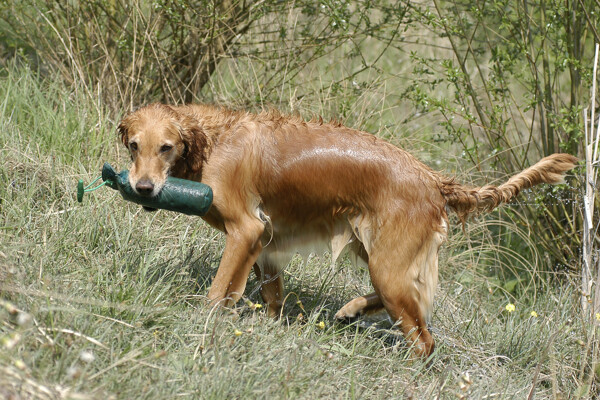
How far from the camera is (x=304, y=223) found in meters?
4.81

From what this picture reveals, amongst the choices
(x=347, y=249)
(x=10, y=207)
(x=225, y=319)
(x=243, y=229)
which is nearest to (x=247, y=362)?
(x=225, y=319)

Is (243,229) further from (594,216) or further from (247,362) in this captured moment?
(594,216)

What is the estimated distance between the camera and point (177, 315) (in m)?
4.04

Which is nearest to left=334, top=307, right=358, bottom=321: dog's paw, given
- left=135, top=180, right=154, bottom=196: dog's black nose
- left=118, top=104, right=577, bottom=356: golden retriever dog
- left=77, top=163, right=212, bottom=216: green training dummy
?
left=118, top=104, right=577, bottom=356: golden retriever dog

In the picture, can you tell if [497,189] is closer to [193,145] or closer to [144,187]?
[193,145]

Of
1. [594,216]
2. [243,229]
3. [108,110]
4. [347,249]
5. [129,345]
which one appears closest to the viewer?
[129,345]

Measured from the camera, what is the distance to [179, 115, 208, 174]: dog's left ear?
450cm

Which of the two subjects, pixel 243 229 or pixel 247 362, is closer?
pixel 247 362

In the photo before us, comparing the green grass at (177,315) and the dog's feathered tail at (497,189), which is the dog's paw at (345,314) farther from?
the dog's feathered tail at (497,189)

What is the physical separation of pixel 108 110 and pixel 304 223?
261 centimetres

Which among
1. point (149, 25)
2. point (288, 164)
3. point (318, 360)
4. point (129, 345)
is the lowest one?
point (318, 360)

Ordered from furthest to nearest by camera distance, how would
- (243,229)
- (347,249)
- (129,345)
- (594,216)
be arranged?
1. (594,216)
2. (347,249)
3. (243,229)
4. (129,345)

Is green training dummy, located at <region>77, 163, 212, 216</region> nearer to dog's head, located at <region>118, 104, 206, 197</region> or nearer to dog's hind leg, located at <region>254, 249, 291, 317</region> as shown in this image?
dog's head, located at <region>118, 104, 206, 197</region>

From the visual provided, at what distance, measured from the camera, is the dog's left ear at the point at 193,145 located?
4.50 meters
